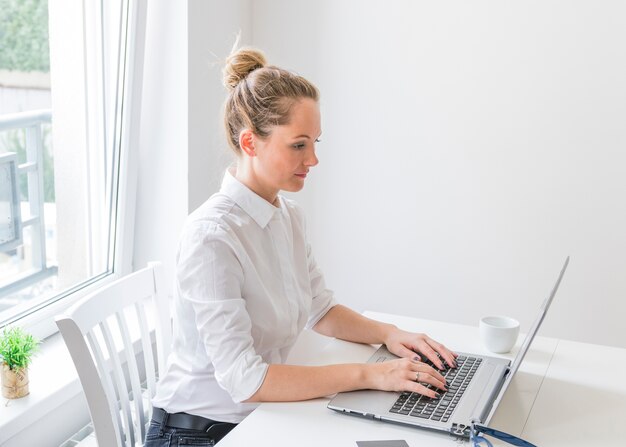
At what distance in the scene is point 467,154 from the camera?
245cm

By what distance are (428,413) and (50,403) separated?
3.09ft

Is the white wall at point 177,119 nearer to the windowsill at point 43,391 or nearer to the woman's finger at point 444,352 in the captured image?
the windowsill at point 43,391

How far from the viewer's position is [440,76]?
96.0 inches

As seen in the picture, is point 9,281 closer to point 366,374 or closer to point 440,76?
point 366,374

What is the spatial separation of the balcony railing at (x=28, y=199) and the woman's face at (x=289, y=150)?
67 centimetres

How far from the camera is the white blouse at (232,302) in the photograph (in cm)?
139

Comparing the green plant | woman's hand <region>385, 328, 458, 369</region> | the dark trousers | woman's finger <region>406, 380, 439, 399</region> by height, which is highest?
woman's finger <region>406, 380, 439, 399</region>

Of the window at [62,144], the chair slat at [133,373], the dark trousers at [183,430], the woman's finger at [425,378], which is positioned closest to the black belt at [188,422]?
the dark trousers at [183,430]

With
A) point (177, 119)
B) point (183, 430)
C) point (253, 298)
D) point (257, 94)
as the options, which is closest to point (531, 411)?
point (253, 298)

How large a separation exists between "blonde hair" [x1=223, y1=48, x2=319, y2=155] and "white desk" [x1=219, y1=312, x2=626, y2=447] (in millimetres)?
493

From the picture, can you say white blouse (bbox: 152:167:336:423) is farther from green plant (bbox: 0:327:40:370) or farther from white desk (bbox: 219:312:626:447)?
green plant (bbox: 0:327:40:370)

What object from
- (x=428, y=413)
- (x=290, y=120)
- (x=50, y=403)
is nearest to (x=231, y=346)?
(x=428, y=413)

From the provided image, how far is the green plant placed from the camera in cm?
171

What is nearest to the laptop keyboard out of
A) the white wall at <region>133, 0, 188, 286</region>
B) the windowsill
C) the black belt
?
the black belt
